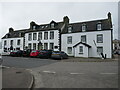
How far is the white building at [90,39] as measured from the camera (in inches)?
861

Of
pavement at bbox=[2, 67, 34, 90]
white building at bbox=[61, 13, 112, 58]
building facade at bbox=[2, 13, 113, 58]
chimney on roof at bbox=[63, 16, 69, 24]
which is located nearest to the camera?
pavement at bbox=[2, 67, 34, 90]

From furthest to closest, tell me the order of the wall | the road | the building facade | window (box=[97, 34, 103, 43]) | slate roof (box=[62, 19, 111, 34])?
window (box=[97, 34, 103, 43])
slate roof (box=[62, 19, 111, 34])
the building facade
the wall
the road

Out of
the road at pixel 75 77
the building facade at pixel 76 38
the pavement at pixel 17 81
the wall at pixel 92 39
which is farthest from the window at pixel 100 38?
the pavement at pixel 17 81

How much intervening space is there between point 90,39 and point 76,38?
12.0ft

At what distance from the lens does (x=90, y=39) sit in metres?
23.6

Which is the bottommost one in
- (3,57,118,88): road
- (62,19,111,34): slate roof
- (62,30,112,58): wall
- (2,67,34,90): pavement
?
(3,57,118,88): road

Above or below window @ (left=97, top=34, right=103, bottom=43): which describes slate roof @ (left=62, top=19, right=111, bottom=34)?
above

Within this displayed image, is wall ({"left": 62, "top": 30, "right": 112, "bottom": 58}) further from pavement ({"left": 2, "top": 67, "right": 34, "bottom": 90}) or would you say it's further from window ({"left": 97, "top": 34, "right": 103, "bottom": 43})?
pavement ({"left": 2, "top": 67, "right": 34, "bottom": 90})

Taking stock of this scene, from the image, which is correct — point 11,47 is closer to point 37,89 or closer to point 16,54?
point 16,54

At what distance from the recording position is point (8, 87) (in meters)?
4.39

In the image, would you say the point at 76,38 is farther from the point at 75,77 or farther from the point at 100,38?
the point at 75,77

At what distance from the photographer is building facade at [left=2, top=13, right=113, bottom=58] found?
22.3 meters

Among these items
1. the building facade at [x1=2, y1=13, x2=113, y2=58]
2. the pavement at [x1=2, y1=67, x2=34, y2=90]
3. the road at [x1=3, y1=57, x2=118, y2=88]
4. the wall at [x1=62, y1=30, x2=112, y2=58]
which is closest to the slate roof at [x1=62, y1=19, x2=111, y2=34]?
the building facade at [x1=2, y1=13, x2=113, y2=58]

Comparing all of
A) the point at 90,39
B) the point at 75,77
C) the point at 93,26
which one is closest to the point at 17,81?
the point at 75,77
